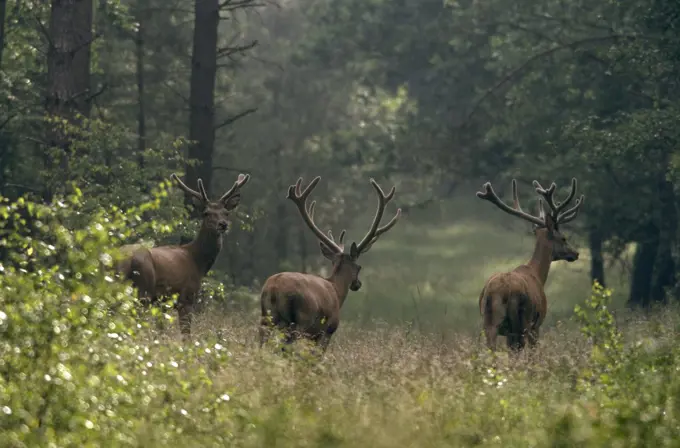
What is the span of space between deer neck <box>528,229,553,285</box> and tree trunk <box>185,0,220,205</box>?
735 cm

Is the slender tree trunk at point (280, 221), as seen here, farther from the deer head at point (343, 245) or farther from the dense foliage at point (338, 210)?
the deer head at point (343, 245)

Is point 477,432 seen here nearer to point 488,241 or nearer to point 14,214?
point 14,214

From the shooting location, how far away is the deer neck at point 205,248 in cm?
1473

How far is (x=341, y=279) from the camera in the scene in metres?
13.8

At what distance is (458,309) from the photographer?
3231 centimetres

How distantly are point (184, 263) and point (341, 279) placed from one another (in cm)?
175

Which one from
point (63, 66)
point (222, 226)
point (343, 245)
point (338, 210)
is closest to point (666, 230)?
point (63, 66)

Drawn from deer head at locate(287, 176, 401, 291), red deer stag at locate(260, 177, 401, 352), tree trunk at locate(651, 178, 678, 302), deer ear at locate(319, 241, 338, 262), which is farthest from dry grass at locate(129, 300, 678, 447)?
tree trunk at locate(651, 178, 678, 302)

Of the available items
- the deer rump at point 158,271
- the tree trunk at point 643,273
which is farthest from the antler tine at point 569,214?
the tree trunk at point 643,273

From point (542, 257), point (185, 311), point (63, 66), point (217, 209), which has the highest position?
point (63, 66)

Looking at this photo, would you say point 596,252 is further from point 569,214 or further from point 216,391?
point 216,391

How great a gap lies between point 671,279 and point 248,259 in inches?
451

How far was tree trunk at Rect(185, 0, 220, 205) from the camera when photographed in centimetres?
2075

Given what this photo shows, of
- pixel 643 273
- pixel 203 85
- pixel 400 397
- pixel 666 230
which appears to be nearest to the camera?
pixel 400 397
